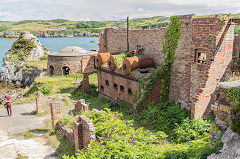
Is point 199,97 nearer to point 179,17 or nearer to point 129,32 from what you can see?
point 179,17

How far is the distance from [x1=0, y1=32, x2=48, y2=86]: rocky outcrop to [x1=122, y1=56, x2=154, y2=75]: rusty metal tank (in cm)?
2424

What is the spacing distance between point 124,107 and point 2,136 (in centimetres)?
812

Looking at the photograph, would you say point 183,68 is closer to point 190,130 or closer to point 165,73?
point 165,73

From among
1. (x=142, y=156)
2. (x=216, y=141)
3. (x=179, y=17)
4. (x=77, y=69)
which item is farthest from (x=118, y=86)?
(x=77, y=69)

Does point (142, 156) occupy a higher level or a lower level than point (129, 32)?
lower

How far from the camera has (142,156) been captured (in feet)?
23.9

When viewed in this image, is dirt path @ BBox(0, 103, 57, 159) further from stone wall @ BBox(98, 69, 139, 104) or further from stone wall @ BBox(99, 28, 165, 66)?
stone wall @ BBox(99, 28, 165, 66)

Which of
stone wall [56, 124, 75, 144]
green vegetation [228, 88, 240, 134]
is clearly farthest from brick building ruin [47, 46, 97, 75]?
green vegetation [228, 88, 240, 134]

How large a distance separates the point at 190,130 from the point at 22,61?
40.4m

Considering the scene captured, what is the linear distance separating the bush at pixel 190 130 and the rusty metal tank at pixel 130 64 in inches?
205

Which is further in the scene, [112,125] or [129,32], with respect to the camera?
[129,32]

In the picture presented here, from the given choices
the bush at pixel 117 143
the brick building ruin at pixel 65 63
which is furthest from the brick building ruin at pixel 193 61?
the brick building ruin at pixel 65 63

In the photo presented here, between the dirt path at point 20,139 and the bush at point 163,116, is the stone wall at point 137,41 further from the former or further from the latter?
the dirt path at point 20,139

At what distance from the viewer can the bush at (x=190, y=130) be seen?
1050 cm
